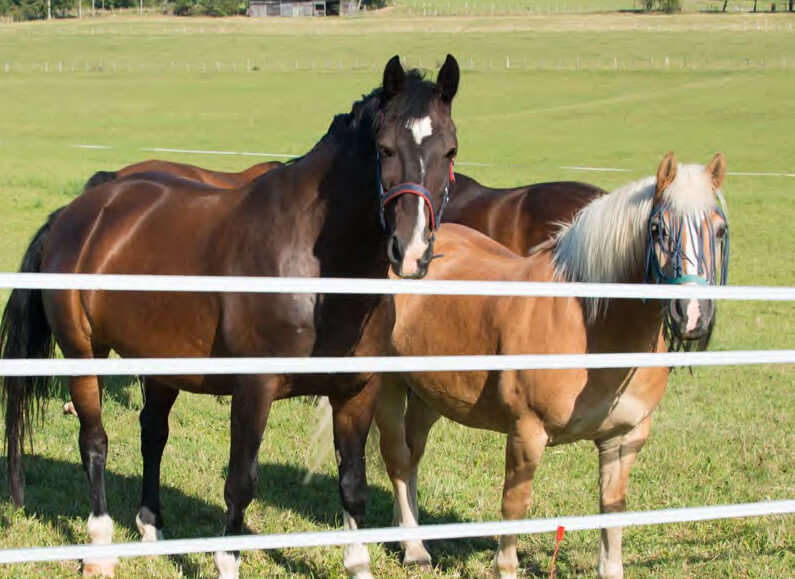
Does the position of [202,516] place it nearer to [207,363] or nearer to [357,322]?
[357,322]

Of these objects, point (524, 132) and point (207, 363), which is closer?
point (207, 363)

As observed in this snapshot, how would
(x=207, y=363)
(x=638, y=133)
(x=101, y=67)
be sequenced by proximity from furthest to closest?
1. (x=101, y=67)
2. (x=638, y=133)
3. (x=207, y=363)

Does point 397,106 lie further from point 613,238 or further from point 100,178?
point 100,178

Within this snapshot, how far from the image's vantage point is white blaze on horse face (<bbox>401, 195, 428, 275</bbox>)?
349cm

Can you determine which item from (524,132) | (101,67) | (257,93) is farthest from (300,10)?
(524,132)

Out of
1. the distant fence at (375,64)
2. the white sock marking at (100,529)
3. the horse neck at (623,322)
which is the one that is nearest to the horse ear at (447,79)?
the horse neck at (623,322)

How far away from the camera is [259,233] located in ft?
13.9

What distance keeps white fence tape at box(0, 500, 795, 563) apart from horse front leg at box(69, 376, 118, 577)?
1.38 m

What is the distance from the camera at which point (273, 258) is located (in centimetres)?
417

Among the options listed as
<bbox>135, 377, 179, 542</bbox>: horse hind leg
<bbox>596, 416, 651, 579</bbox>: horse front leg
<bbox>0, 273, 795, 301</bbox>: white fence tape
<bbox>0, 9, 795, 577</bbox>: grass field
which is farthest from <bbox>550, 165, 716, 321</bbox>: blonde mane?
<bbox>135, 377, 179, 542</bbox>: horse hind leg

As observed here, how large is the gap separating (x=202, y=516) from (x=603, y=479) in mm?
2382

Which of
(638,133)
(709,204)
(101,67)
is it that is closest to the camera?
(709,204)

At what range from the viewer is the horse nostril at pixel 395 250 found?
351 cm

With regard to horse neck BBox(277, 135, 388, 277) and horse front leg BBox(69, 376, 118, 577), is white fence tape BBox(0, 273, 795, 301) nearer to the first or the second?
horse neck BBox(277, 135, 388, 277)
